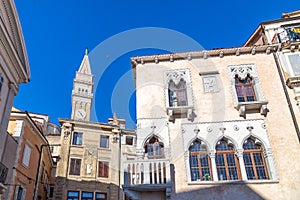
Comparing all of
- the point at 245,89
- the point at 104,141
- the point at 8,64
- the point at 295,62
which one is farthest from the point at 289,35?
the point at 104,141

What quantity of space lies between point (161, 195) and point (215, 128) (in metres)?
4.17

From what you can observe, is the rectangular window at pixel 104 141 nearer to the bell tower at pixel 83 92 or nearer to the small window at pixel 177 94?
the small window at pixel 177 94

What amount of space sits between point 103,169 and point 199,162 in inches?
685

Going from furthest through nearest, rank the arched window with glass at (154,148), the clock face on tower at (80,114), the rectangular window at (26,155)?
the clock face on tower at (80,114) < the rectangular window at (26,155) < the arched window with glass at (154,148)

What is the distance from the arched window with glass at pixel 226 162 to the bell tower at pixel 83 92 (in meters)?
48.9

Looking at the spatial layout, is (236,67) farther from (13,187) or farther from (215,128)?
(13,187)

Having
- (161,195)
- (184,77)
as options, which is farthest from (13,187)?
(184,77)

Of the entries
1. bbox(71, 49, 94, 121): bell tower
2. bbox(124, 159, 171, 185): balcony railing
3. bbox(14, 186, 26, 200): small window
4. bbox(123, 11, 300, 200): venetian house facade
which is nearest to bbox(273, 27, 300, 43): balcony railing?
bbox(123, 11, 300, 200): venetian house facade

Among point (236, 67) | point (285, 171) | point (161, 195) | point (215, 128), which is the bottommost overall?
point (161, 195)

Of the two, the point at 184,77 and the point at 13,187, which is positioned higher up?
the point at 184,77

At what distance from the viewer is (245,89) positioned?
1429 cm

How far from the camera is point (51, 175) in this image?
26.8 meters

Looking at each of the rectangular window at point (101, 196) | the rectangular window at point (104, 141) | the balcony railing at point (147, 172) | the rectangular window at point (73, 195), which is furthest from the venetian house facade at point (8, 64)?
the rectangular window at point (104, 141)

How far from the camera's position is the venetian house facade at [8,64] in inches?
491
